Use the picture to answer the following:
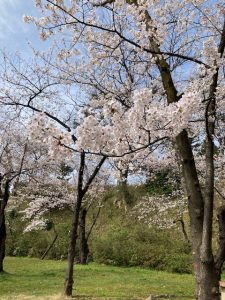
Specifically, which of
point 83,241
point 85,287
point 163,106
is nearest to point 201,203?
point 163,106

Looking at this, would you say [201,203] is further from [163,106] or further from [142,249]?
[142,249]

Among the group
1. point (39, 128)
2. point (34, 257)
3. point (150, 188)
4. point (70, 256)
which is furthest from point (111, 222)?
point (39, 128)

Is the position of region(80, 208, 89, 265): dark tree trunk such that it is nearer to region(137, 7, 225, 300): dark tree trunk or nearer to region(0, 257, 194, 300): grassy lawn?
region(0, 257, 194, 300): grassy lawn

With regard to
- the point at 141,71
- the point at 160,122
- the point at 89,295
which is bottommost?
the point at 89,295

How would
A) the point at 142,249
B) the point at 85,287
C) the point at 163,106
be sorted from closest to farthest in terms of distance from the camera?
the point at 163,106 < the point at 85,287 < the point at 142,249

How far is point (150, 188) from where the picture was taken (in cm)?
2903

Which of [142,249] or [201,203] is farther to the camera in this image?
[142,249]

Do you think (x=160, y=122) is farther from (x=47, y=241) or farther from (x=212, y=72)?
Result: (x=47, y=241)

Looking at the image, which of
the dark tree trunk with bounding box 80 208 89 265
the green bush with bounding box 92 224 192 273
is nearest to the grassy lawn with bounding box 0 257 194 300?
the green bush with bounding box 92 224 192 273

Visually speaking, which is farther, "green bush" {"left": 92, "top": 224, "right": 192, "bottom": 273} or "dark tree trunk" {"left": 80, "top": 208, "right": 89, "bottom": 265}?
"dark tree trunk" {"left": 80, "top": 208, "right": 89, "bottom": 265}

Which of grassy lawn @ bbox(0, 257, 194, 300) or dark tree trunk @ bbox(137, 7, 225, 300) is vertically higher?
dark tree trunk @ bbox(137, 7, 225, 300)

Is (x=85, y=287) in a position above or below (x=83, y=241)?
below

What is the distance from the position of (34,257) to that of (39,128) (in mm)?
24598

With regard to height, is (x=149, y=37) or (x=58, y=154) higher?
(x=149, y=37)
